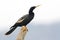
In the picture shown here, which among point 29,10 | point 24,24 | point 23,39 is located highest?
point 29,10

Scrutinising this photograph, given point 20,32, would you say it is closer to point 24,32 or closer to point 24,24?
point 24,32

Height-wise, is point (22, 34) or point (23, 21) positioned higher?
point (23, 21)

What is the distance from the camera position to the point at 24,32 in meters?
10.6

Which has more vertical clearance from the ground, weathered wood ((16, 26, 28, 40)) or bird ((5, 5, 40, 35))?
bird ((5, 5, 40, 35))

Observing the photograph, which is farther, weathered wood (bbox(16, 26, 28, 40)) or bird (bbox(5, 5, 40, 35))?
bird (bbox(5, 5, 40, 35))

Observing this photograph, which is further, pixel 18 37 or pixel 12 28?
pixel 12 28

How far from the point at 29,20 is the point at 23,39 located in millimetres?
2801

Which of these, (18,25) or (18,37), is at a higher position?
(18,25)

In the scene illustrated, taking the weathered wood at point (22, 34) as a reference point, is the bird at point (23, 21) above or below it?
above

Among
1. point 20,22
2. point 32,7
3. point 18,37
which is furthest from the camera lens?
point 32,7

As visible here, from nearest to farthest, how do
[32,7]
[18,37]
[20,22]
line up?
1. [18,37]
2. [20,22]
3. [32,7]

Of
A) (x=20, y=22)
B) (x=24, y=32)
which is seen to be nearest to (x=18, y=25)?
(x=20, y=22)

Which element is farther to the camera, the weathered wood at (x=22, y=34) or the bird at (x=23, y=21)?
the bird at (x=23, y=21)

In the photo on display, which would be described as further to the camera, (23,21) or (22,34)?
(23,21)
